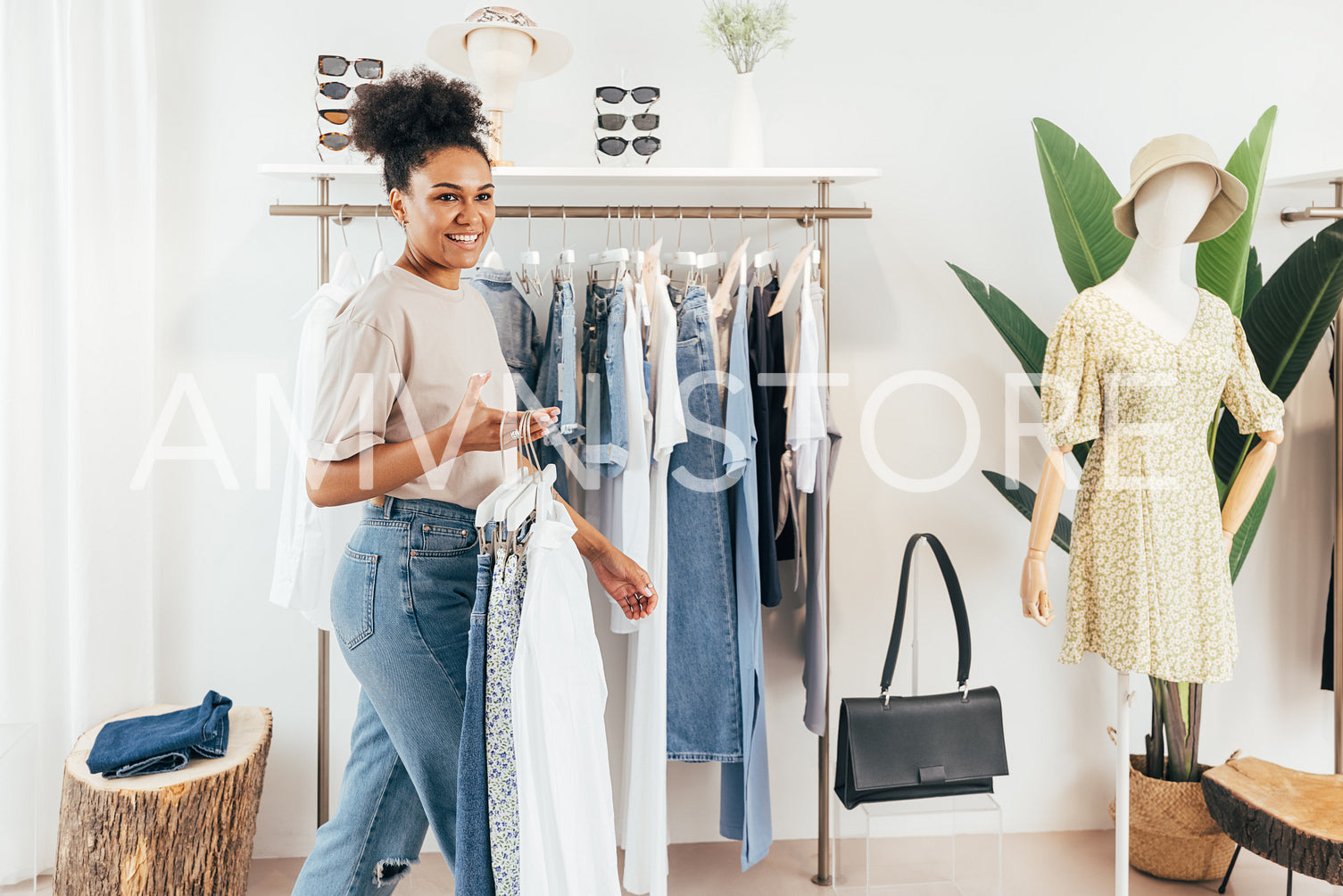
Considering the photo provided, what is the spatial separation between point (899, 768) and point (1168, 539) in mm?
756

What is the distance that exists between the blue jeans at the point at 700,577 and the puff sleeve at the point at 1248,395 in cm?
111

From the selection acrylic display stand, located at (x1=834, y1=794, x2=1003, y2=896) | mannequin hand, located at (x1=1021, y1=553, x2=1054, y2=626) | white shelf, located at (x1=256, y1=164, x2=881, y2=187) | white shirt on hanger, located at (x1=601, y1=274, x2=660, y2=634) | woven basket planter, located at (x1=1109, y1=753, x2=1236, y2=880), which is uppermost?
white shelf, located at (x1=256, y1=164, x2=881, y2=187)

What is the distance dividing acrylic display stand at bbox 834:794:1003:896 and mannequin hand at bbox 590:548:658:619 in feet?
3.29

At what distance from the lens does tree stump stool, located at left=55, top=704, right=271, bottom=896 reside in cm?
178

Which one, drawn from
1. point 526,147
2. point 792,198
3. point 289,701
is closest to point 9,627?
point 289,701

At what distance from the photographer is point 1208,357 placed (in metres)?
1.79

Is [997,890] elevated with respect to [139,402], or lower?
lower

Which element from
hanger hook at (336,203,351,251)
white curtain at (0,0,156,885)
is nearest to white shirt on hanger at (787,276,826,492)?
hanger hook at (336,203,351,251)

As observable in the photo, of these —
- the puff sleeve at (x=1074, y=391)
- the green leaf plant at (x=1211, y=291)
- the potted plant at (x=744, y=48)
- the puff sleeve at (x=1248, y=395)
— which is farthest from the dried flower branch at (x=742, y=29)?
the puff sleeve at (x=1248, y=395)

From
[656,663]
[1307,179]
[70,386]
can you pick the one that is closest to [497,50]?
[70,386]

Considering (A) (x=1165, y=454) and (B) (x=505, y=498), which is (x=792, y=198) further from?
(B) (x=505, y=498)

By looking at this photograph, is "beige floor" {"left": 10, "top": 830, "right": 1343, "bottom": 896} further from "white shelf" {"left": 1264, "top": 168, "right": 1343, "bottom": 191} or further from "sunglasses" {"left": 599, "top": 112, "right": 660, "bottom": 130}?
"sunglasses" {"left": 599, "top": 112, "right": 660, "bottom": 130}

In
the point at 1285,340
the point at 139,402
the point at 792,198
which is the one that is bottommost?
the point at 139,402

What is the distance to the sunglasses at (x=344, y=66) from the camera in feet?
6.86
